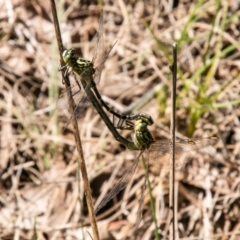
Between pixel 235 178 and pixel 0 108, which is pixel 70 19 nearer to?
pixel 0 108

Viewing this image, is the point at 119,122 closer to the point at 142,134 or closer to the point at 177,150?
the point at 142,134

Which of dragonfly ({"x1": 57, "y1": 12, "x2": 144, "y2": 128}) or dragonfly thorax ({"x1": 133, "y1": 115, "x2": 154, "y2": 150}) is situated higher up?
dragonfly ({"x1": 57, "y1": 12, "x2": 144, "y2": 128})

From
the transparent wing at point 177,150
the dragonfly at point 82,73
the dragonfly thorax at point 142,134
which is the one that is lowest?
the transparent wing at point 177,150

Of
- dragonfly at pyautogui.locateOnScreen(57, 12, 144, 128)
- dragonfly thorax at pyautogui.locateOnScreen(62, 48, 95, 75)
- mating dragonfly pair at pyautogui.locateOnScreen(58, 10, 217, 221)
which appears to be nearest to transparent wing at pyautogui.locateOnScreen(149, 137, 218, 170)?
mating dragonfly pair at pyautogui.locateOnScreen(58, 10, 217, 221)

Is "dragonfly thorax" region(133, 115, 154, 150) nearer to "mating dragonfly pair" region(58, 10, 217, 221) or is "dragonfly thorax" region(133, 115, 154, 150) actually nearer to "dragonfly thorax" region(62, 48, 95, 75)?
"mating dragonfly pair" region(58, 10, 217, 221)

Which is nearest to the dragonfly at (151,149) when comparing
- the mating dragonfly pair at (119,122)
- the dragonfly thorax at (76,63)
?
the mating dragonfly pair at (119,122)

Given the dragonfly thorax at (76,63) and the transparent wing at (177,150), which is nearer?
the dragonfly thorax at (76,63)

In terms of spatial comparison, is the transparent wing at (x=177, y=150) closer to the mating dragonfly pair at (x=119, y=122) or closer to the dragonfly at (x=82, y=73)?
→ the mating dragonfly pair at (x=119, y=122)

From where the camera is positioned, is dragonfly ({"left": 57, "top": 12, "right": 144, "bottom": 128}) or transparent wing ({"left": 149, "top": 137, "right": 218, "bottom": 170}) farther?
transparent wing ({"left": 149, "top": 137, "right": 218, "bottom": 170})

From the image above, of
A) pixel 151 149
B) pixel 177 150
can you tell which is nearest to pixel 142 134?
pixel 151 149
